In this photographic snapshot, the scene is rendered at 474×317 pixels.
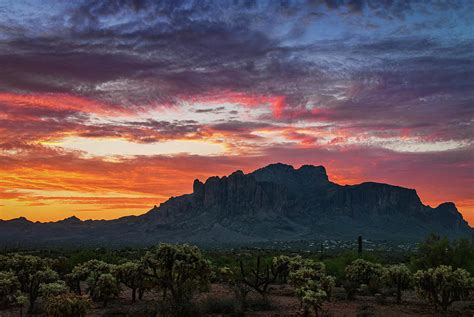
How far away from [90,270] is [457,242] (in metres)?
26.0

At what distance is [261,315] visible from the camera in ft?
86.1

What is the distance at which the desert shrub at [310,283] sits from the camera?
24.8 meters

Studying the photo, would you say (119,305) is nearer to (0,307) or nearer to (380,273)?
(0,307)

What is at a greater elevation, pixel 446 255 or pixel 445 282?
pixel 446 255

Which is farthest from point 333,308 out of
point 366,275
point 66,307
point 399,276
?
point 66,307

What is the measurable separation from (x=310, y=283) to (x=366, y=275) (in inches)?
435

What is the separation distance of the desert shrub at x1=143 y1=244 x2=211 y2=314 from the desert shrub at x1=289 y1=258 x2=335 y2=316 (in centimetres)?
517

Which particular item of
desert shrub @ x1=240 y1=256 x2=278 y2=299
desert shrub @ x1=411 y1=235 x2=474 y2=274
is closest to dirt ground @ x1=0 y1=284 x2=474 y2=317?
desert shrub @ x1=240 y1=256 x2=278 y2=299

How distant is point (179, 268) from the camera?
23.4m

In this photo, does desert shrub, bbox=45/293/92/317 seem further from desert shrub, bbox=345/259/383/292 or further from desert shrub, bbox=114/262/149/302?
desert shrub, bbox=345/259/383/292

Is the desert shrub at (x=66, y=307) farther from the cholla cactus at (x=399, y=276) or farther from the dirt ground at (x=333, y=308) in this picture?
the cholla cactus at (x=399, y=276)

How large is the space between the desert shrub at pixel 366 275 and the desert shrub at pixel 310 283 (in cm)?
360

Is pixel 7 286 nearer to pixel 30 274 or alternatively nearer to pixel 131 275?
pixel 30 274

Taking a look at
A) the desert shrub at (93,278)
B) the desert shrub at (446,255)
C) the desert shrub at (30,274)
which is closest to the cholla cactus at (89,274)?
the desert shrub at (93,278)
